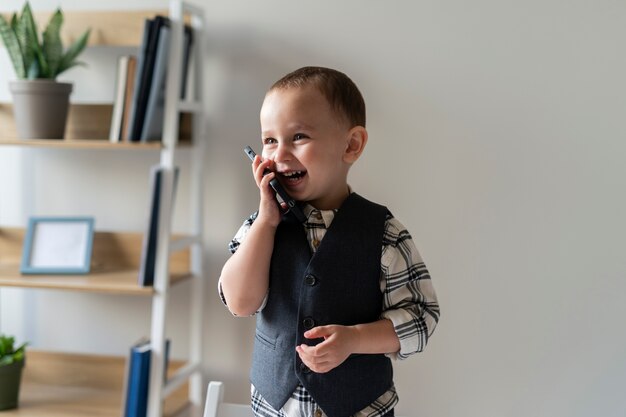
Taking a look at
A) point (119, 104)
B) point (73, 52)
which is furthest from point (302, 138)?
Result: point (73, 52)

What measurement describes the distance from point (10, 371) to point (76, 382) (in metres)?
0.24

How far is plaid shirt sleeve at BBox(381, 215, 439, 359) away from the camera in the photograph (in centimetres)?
113

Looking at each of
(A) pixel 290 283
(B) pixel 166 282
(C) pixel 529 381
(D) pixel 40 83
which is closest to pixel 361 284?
(A) pixel 290 283

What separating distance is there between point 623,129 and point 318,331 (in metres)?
1.25

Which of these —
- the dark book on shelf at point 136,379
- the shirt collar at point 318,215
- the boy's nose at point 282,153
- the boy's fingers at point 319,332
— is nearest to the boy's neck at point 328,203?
the shirt collar at point 318,215

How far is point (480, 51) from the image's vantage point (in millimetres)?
2018

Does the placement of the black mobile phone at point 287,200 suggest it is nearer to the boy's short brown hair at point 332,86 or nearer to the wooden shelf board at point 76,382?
the boy's short brown hair at point 332,86

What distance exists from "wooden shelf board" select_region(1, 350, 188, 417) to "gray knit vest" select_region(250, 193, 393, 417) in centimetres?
115

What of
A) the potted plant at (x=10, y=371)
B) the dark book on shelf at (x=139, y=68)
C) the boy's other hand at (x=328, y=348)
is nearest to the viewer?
the boy's other hand at (x=328, y=348)

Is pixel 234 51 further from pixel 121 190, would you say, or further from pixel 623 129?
pixel 623 129

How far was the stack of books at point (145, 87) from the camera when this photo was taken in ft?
6.39

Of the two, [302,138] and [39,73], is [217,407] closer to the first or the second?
[302,138]

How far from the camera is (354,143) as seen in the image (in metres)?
1.19

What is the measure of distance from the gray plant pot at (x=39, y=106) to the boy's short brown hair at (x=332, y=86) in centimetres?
115
